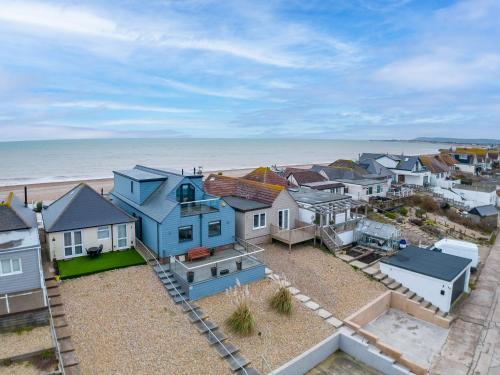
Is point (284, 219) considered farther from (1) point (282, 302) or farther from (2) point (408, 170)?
(2) point (408, 170)

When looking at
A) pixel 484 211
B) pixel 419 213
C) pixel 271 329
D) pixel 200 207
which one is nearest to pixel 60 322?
pixel 271 329

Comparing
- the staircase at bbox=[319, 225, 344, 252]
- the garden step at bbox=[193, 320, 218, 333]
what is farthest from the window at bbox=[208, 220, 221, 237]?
the staircase at bbox=[319, 225, 344, 252]

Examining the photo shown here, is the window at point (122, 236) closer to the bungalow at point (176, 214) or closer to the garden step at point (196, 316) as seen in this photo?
the bungalow at point (176, 214)

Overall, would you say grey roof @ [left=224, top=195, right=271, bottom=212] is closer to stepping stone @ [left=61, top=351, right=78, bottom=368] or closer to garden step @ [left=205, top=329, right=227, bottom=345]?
garden step @ [left=205, top=329, right=227, bottom=345]

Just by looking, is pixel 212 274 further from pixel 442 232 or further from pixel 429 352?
pixel 442 232

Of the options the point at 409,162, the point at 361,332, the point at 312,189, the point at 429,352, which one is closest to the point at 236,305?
the point at 361,332
